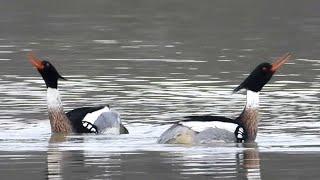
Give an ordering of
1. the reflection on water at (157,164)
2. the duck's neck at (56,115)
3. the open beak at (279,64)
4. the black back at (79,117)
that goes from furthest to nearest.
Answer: the black back at (79,117) → the duck's neck at (56,115) → the open beak at (279,64) → the reflection on water at (157,164)

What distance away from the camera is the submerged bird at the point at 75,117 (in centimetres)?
2311

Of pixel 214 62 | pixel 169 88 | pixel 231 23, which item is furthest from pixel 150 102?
pixel 231 23

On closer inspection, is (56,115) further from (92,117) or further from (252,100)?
(252,100)

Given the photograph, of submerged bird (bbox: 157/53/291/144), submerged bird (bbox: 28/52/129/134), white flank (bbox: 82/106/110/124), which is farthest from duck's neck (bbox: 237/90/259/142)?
white flank (bbox: 82/106/110/124)

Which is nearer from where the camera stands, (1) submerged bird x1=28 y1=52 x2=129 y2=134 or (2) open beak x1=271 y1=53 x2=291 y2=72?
(2) open beak x1=271 y1=53 x2=291 y2=72

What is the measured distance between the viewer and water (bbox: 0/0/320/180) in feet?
62.1

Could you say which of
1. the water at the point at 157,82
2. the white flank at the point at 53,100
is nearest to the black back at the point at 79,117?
the white flank at the point at 53,100

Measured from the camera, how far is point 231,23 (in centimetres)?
4162

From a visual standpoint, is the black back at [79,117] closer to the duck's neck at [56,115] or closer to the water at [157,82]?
the duck's neck at [56,115]

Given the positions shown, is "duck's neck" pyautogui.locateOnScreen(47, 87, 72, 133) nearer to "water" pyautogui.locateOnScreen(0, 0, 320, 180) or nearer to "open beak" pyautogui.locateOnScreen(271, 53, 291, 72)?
"water" pyautogui.locateOnScreen(0, 0, 320, 180)

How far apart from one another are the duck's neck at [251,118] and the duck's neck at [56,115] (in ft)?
9.85

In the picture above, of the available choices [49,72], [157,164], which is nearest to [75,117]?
[49,72]

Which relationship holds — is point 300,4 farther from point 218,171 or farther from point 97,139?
point 218,171

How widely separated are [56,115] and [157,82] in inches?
205
